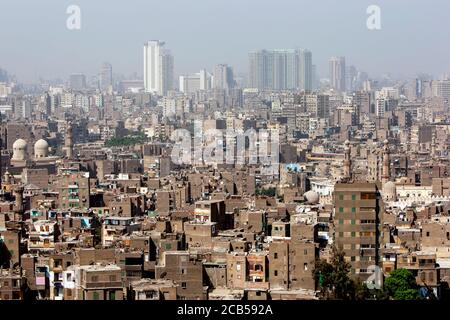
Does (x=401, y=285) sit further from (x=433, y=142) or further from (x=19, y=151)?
(x=433, y=142)

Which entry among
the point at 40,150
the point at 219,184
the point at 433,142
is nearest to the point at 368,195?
the point at 219,184

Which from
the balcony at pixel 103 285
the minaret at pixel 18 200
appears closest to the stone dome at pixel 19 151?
the minaret at pixel 18 200

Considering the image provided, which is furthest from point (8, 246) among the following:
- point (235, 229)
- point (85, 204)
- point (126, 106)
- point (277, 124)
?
point (126, 106)

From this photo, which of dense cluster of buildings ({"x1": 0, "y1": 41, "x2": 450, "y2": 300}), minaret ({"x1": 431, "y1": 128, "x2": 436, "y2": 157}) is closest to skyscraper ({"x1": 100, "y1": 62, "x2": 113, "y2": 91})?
dense cluster of buildings ({"x1": 0, "y1": 41, "x2": 450, "y2": 300})

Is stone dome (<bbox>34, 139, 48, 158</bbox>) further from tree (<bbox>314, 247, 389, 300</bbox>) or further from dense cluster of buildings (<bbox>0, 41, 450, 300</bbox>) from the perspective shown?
tree (<bbox>314, 247, 389, 300</bbox>)

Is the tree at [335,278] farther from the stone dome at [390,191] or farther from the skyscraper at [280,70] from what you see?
the skyscraper at [280,70]

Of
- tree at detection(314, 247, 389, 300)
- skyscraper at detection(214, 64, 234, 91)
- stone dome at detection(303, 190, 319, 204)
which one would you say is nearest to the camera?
tree at detection(314, 247, 389, 300)
